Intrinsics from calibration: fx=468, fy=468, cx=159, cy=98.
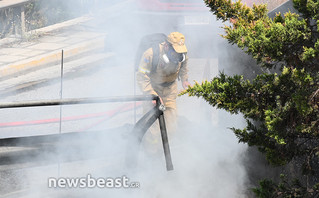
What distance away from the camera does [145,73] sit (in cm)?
591

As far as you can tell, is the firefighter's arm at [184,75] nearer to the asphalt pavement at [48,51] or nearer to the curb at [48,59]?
the asphalt pavement at [48,51]

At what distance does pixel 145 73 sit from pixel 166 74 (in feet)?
0.99

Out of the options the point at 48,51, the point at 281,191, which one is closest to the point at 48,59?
the point at 48,51

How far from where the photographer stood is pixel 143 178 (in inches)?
201

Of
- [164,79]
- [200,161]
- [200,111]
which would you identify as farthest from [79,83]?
[200,161]

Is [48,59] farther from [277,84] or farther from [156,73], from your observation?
[277,84]

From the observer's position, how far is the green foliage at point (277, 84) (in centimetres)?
243

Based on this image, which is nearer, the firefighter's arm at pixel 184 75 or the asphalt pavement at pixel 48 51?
the firefighter's arm at pixel 184 75

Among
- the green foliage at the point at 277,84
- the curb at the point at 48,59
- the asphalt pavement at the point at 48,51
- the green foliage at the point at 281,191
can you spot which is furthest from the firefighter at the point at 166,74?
the curb at the point at 48,59

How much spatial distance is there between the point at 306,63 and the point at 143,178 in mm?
2853

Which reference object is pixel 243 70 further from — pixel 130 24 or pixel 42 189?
pixel 130 24

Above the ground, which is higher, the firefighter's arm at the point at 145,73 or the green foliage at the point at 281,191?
the green foliage at the point at 281,191

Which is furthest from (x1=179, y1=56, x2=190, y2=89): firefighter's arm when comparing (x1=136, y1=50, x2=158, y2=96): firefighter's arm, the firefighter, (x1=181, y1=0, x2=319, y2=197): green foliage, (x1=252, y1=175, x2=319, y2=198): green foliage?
(x1=252, y1=175, x2=319, y2=198): green foliage

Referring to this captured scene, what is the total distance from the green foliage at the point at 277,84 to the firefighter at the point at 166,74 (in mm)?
2802
